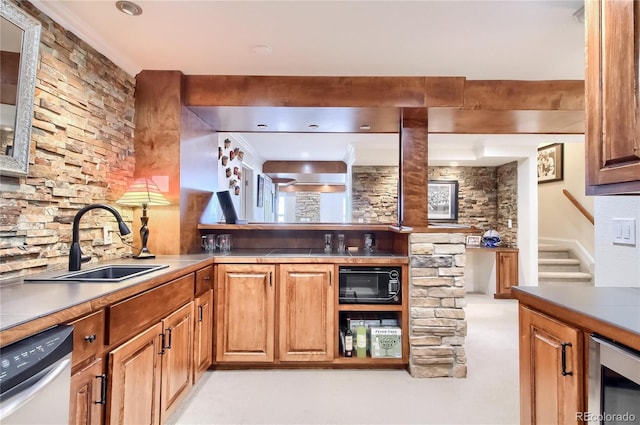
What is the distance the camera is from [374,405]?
6.94 feet

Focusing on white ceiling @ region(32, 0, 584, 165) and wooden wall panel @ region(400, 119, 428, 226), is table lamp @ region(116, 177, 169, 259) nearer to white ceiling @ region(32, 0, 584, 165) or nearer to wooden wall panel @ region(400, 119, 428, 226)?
white ceiling @ region(32, 0, 584, 165)

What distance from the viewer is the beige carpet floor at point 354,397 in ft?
6.49

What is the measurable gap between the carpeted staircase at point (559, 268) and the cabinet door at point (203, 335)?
192 inches

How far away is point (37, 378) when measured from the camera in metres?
0.92

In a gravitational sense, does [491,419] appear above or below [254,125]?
below

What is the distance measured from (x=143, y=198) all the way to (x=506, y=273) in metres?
4.95

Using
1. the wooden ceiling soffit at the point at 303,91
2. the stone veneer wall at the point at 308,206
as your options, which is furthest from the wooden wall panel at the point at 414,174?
the stone veneer wall at the point at 308,206

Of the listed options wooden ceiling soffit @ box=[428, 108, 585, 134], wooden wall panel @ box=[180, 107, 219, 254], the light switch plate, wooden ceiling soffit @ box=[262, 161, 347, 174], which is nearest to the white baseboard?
wooden ceiling soffit @ box=[428, 108, 585, 134]

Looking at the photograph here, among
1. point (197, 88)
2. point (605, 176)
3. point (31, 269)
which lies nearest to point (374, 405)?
point (605, 176)

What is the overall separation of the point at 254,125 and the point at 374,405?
8.35 ft

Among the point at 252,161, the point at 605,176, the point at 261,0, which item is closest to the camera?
the point at 605,176

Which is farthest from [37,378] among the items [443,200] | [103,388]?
[443,200]

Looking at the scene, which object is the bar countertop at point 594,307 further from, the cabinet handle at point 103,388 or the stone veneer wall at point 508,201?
the stone veneer wall at point 508,201

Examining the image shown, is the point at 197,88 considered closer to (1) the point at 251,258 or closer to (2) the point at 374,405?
(1) the point at 251,258
